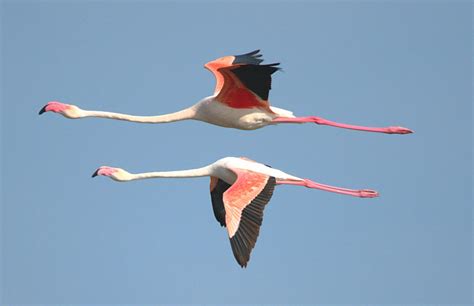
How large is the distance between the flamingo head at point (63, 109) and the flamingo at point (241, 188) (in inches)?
44.2

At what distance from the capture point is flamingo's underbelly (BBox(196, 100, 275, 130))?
25219 mm

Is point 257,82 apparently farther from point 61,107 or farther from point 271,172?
point 61,107

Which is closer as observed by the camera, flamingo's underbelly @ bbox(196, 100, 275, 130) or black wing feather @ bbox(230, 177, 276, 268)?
black wing feather @ bbox(230, 177, 276, 268)

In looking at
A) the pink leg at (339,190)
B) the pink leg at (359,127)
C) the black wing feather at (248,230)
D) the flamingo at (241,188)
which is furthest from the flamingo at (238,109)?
the black wing feather at (248,230)

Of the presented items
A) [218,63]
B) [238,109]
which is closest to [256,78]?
[238,109]

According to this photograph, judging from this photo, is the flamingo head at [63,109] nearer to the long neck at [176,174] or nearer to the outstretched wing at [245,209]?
the long neck at [176,174]

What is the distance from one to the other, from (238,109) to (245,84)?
600mm

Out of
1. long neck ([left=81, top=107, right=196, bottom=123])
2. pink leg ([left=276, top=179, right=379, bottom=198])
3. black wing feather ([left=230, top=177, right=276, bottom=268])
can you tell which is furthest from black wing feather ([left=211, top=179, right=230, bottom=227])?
black wing feather ([left=230, top=177, right=276, bottom=268])

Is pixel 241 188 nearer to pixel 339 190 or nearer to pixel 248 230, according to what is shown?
pixel 248 230

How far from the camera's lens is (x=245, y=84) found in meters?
24.8

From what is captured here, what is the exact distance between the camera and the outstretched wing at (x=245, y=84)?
80.0 ft

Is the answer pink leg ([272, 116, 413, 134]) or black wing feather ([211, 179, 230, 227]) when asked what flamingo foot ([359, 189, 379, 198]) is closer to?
pink leg ([272, 116, 413, 134])

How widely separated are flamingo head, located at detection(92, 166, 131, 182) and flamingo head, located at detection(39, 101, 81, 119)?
111 cm

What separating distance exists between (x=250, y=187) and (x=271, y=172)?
149 cm
